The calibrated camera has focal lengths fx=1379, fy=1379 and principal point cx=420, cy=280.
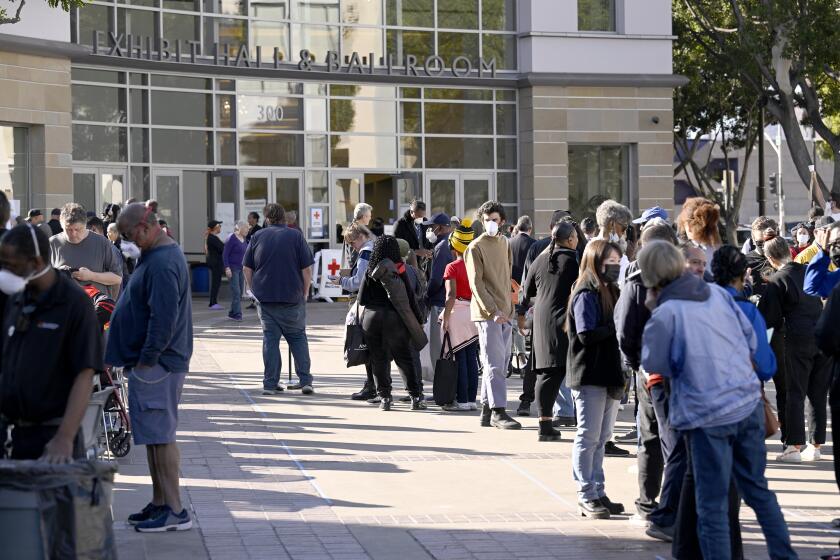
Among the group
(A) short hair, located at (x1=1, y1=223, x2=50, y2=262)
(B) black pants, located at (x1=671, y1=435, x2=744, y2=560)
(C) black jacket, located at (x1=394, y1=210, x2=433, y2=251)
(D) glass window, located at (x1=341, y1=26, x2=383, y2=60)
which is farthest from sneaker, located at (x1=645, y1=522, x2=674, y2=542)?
(D) glass window, located at (x1=341, y1=26, x2=383, y2=60)

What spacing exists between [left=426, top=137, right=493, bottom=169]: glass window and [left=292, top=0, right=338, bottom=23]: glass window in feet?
12.4

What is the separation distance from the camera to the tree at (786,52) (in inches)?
1260

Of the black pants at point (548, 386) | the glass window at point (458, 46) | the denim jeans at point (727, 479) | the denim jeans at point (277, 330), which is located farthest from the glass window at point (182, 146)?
the denim jeans at point (727, 479)

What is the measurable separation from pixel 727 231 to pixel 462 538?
35.5 metres

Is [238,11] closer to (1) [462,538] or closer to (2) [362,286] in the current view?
(2) [362,286]

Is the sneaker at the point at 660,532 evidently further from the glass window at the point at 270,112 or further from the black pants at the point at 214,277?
the glass window at the point at 270,112

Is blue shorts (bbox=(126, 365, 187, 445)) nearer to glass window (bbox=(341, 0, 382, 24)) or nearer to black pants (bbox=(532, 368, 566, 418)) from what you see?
black pants (bbox=(532, 368, 566, 418))

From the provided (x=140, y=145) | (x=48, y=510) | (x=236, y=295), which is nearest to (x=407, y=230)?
(x=236, y=295)

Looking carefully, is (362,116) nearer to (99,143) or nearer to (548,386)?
(99,143)

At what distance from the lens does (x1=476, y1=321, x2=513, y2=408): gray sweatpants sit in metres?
12.1

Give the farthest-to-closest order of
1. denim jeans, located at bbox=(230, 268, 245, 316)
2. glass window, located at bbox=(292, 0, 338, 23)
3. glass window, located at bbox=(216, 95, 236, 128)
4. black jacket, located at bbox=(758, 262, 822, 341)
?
glass window, located at bbox=(292, 0, 338, 23)
glass window, located at bbox=(216, 95, 236, 128)
denim jeans, located at bbox=(230, 268, 245, 316)
black jacket, located at bbox=(758, 262, 822, 341)

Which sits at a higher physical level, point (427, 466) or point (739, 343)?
point (739, 343)

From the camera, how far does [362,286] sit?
1358 centimetres

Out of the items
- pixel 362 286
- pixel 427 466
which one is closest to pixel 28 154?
pixel 362 286
